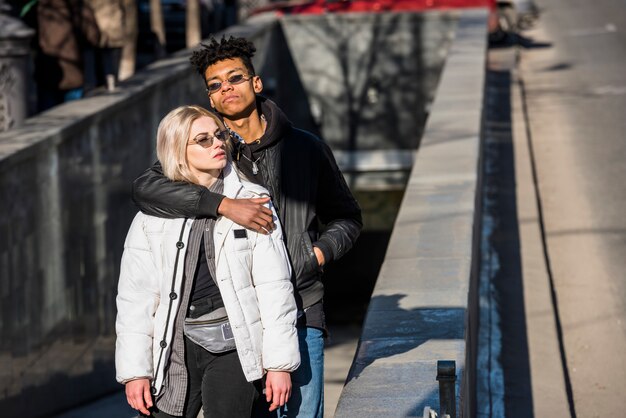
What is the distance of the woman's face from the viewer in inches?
165

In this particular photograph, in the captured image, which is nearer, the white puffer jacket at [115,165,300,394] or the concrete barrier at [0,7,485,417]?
the white puffer jacket at [115,165,300,394]

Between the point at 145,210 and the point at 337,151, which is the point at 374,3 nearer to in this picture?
the point at 337,151

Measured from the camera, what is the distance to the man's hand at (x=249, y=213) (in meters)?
4.11

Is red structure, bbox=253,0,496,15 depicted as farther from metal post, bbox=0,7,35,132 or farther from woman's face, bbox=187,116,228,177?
woman's face, bbox=187,116,228,177

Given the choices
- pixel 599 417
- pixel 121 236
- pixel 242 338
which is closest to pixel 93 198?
pixel 121 236

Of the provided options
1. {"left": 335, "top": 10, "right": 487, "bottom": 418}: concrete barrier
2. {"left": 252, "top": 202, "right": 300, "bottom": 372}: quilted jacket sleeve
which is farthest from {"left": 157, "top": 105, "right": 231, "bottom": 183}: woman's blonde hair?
{"left": 335, "top": 10, "right": 487, "bottom": 418}: concrete barrier

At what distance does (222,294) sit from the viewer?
414cm

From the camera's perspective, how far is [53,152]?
953 cm

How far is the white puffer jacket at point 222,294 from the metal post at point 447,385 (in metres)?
0.51

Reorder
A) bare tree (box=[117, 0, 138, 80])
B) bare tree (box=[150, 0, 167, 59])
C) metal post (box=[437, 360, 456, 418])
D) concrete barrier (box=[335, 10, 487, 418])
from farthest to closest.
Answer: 1. bare tree (box=[150, 0, 167, 59])
2. bare tree (box=[117, 0, 138, 80])
3. concrete barrier (box=[335, 10, 487, 418])
4. metal post (box=[437, 360, 456, 418])

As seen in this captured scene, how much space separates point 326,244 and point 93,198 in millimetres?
6385

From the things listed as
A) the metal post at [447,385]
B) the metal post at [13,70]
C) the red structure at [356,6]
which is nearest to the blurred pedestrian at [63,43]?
the metal post at [13,70]

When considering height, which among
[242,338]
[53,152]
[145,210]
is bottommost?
[53,152]

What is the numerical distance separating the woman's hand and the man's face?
93 centimetres
